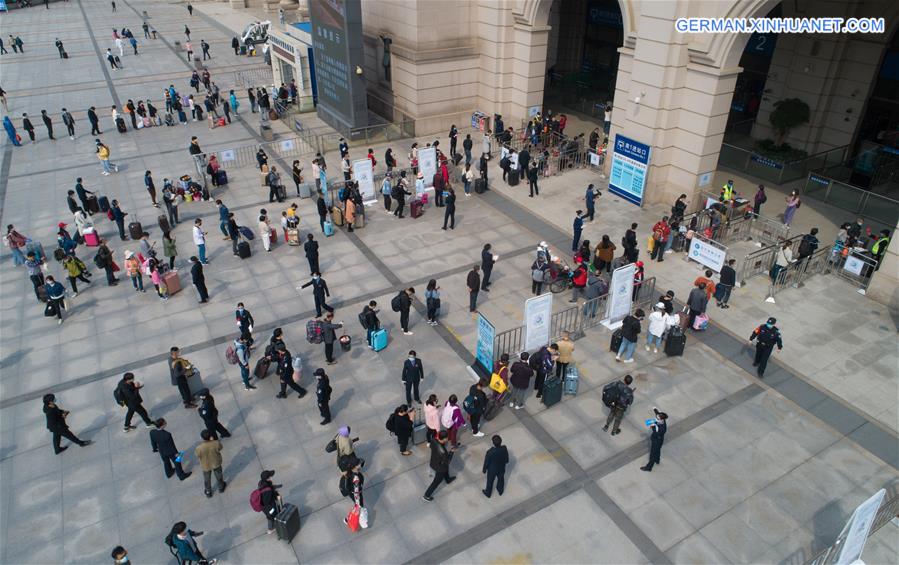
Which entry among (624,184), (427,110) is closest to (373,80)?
(427,110)

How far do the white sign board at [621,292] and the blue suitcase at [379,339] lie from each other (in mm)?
6035

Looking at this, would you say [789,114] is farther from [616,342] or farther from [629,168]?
[616,342]

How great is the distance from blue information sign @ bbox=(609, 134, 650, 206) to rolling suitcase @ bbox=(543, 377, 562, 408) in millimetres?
11774

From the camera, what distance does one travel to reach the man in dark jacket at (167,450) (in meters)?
11.3

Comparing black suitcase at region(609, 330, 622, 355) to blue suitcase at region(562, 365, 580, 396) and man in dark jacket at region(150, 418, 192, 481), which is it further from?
man in dark jacket at region(150, 418, 192, 481)

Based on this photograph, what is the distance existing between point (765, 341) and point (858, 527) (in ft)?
19.3

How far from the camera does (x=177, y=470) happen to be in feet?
39.1

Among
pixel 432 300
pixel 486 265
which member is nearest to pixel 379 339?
pixel 432 300

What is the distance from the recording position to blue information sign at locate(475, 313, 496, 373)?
13.7 m

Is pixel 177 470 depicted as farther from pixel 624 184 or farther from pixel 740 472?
pixel 624 184

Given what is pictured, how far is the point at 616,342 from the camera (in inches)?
596

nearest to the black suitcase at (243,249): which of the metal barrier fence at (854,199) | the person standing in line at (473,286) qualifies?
the person standing in line at (473,286)

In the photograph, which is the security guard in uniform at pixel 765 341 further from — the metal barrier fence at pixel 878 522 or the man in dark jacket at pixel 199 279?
the man in dark jacket at pixel 199 279

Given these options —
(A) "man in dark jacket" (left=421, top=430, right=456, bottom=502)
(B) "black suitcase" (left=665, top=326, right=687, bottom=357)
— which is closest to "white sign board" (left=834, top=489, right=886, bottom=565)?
(B) "black suitcase" (left=665, top=326, right=687, bottom=357)
